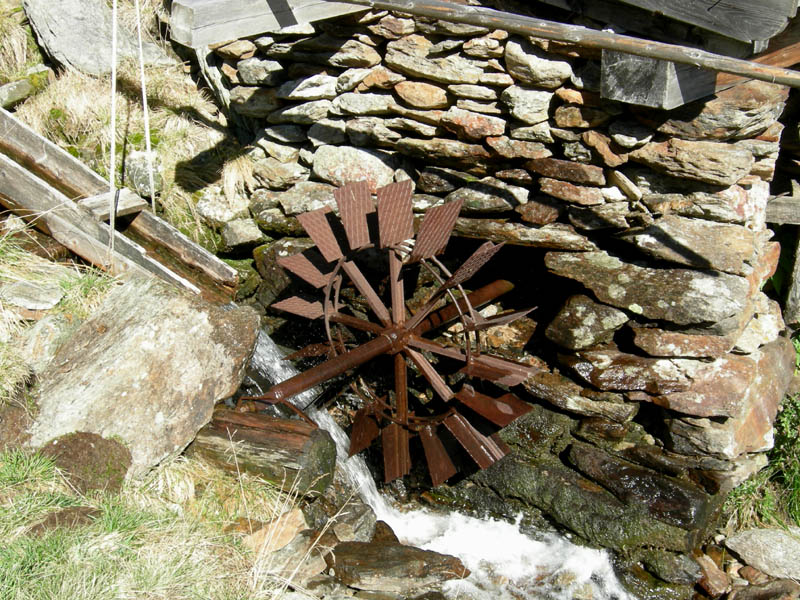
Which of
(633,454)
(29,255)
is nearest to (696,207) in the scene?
(633,454)

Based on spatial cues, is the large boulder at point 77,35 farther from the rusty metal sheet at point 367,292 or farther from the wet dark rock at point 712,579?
the wet dark rock at point 712,579

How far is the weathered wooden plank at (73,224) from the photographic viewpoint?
4.31m

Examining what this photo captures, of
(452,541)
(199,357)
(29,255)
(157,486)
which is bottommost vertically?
(452,541)

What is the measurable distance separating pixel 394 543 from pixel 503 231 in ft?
6.15

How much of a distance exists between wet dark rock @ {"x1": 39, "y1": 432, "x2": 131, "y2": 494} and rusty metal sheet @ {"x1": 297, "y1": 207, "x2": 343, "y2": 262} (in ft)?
5.24

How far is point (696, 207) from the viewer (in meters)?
4.14

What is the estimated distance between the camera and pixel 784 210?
4949 millimetres

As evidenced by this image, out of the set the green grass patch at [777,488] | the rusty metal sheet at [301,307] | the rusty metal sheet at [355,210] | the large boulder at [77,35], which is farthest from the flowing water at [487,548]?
the large boulder at [77,35]

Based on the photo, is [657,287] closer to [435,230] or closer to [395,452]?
[435,230]

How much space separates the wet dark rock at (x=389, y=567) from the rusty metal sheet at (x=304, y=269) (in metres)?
1.56

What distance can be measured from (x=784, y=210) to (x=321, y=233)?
3076 mm

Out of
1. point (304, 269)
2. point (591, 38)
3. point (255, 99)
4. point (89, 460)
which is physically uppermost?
point (591, 38)

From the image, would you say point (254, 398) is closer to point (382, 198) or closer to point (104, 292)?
point (104, 292)

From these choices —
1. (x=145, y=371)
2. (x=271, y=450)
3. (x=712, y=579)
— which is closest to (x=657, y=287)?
(x=712, y=579)
